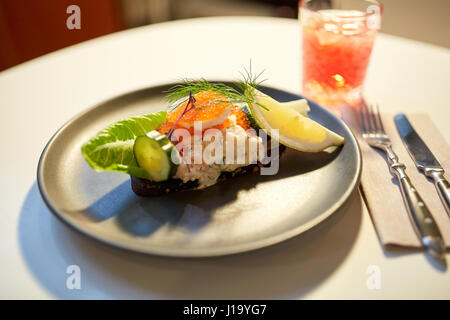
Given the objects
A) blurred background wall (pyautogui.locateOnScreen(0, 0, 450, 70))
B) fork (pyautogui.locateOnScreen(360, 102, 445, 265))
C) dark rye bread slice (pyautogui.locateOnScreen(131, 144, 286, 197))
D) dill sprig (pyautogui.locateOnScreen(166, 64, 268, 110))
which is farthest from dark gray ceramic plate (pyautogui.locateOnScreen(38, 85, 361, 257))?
blurred background wall (pyautogui.locateOnScreen(0, 0, 450, 70))

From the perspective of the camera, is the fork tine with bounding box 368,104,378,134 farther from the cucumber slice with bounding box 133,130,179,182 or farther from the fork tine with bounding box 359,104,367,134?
the cucumber slice with bounding box 133,130,179,182

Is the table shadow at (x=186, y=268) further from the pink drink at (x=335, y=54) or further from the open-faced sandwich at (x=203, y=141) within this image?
the pink drink at (x=335, y=54)

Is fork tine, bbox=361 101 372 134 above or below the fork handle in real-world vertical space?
above

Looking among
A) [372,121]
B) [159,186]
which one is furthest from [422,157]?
[159,186]

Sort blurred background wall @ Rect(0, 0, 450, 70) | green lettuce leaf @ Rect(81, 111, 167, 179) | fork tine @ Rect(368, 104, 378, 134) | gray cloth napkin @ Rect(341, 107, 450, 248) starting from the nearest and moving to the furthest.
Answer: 1. gray cloth napkin @ Rect(341, 107, 450, 248)
2. green lettuce leaf @ Rect(81, 111, 167, 179)
3. fork tine @ Rect(368, 104, 378, 134)
4. blurred background wall @ Rect(0, 0, 450, 70)

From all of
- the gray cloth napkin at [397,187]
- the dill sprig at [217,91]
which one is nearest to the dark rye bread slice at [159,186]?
the dill sprig at [217,91]

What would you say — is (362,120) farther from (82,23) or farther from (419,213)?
(82,23)
